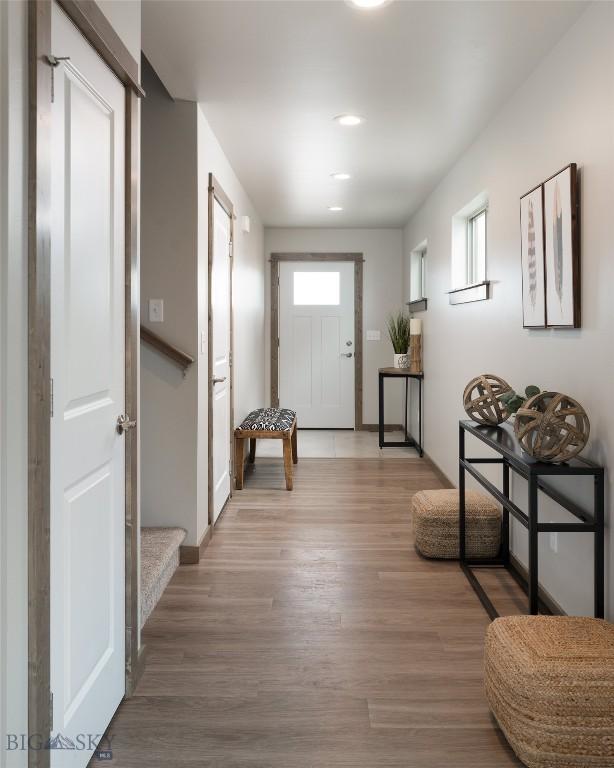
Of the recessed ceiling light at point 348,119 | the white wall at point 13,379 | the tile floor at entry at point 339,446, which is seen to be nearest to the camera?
the white wall at point 13,379

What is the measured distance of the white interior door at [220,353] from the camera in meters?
3.99

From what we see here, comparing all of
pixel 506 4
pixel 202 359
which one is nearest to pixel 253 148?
pixel 202 359

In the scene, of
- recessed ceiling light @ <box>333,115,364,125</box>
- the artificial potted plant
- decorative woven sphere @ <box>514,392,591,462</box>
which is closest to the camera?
decorative woven sphere @ <box>514,392,591,462</box>

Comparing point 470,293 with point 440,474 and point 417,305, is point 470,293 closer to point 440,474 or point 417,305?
point 440,474

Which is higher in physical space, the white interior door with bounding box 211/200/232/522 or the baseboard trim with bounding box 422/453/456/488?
the white interior door with bounding box 211/200/232/522

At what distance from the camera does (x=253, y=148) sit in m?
4.32

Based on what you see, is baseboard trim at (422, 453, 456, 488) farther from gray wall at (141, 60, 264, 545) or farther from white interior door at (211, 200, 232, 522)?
gray wall at (141, 60, 264, 545)

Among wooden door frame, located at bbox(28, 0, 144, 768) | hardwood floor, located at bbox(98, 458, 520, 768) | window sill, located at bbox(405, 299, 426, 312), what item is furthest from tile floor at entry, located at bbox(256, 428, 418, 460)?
wooden door frame, located at bbox(28, 0, 144, 768)

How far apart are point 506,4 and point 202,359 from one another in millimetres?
2152

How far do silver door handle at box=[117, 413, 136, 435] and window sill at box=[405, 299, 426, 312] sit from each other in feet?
14.8

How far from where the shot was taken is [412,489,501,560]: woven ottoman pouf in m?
3.40

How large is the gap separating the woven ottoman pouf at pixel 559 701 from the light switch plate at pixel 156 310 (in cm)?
235

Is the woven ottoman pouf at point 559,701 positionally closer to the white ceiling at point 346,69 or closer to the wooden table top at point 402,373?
the white ceiling at point 346,69

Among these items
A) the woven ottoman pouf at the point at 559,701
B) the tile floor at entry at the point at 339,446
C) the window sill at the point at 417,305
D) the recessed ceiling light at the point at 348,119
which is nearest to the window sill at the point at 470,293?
the recessed ceiling light at the point at 348,119
